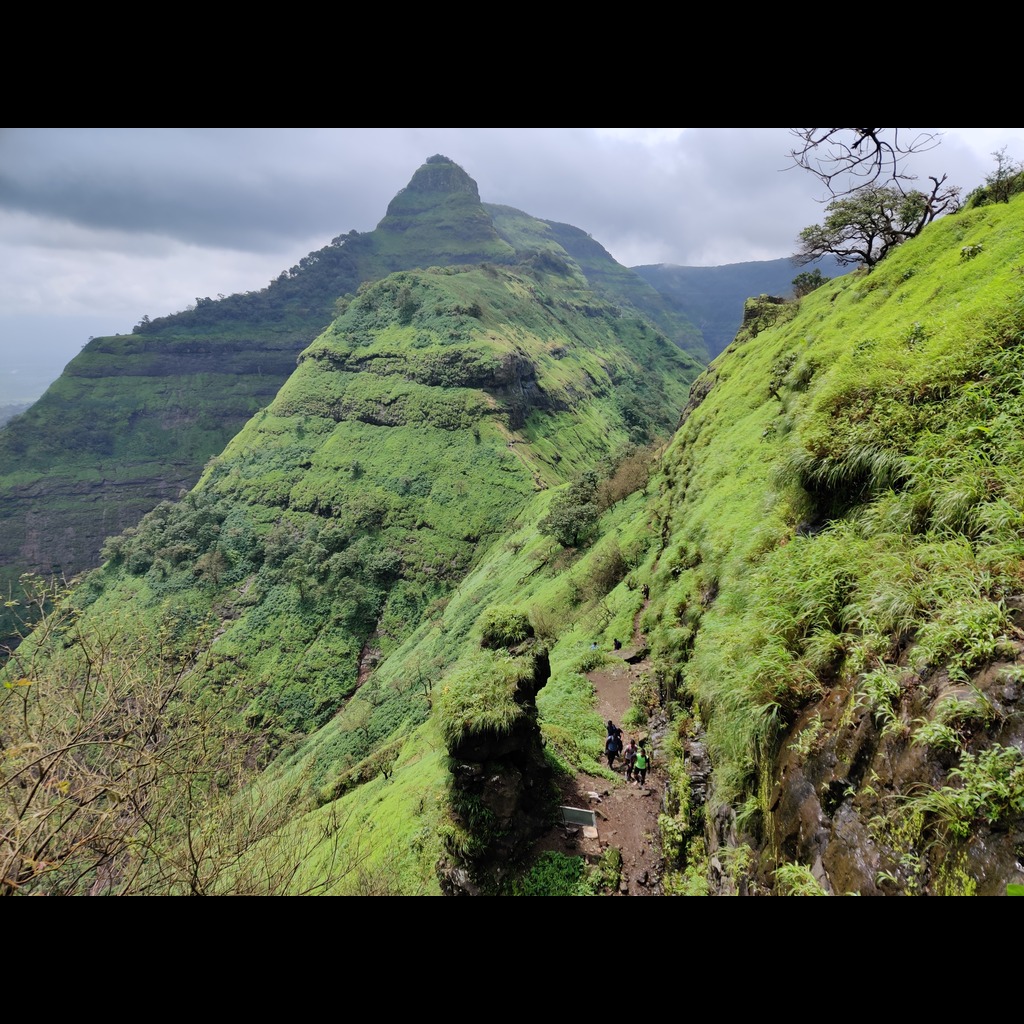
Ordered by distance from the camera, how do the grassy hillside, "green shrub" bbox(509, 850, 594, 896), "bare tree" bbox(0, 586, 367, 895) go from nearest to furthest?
"bare tree" bbox(0, 586, 367, 895), "green shrub" bbox(509, 850, 594, 896), the grassy hillside

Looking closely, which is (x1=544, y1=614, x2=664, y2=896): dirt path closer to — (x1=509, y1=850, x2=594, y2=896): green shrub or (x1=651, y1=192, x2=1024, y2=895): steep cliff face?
(x1=509, y1=850, x2=594, y2=896): green shrub

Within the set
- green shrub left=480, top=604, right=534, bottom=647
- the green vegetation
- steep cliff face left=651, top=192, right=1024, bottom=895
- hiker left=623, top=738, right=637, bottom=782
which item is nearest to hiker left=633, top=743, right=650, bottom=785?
hiker left=623, top=738, right=637, bottom=782

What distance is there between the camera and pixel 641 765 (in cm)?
1484

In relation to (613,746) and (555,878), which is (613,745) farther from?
(555,878)

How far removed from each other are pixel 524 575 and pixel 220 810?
120 feet

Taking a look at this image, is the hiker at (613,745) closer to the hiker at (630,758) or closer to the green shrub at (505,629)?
the hiker at (630,758)

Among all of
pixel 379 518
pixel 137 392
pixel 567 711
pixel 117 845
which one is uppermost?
pixel 137 392

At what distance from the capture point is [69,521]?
126m

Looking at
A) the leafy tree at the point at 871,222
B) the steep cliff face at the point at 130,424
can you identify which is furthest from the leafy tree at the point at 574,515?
the steep cliff face at the point at 130,424

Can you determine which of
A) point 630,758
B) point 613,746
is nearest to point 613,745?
point 613,746

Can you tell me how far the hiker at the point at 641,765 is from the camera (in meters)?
14.8

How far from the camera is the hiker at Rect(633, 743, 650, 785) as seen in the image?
48.7ft

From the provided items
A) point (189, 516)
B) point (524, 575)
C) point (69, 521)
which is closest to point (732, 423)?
point (524, 575)
